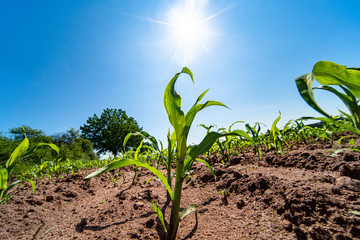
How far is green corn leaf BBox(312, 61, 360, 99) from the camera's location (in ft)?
1.99

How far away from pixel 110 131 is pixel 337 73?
25.3 meters

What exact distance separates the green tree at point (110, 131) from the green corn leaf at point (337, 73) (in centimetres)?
2239

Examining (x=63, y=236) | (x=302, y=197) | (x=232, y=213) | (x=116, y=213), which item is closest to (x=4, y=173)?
(x=63, y=236)

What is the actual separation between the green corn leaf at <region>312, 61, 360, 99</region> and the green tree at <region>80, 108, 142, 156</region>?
22392mm

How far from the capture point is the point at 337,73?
0.62m

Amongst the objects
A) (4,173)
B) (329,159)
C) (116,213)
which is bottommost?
(116,213)

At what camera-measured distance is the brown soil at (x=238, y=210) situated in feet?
2.36

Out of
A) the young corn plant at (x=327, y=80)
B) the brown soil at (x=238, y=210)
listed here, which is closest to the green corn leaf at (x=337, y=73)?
the young corn plant at (x=327, y=80)

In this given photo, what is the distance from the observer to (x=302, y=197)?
2.65 feet

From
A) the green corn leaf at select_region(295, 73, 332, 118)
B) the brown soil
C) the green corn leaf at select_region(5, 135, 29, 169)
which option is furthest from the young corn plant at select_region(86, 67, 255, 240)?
the green corn leaf at select_region(5, 135, 29, 169)

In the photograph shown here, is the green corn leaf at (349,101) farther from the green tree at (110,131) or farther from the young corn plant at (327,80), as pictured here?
the green tree at (110,131)

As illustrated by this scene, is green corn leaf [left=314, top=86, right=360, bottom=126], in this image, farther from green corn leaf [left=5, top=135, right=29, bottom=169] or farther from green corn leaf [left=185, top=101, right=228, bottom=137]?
green corn leaf [left=5, top=135, right=29, bottom=169]

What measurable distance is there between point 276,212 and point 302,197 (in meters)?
0.16

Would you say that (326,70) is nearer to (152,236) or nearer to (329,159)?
(329,159)
